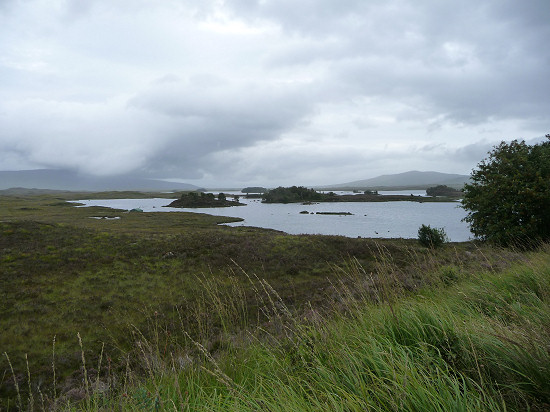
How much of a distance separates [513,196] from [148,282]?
79.7ft

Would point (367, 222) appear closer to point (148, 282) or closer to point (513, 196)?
point (513, 196)

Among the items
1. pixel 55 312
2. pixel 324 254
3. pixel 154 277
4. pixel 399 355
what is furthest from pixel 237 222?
pixel 399 355

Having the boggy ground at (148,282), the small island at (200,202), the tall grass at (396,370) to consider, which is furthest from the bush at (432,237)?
Answer: the small island at (200,202)

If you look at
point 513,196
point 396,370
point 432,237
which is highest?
point 513,196

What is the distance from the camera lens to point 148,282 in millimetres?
18578

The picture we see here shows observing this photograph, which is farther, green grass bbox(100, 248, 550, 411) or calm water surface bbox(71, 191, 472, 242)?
calm water surface bbox(71, 191, 472, 242)

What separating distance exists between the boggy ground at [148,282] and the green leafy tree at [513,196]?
2341 millimetres

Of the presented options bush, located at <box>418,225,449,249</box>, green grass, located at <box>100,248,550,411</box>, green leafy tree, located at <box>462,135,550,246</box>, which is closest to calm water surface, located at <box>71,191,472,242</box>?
→ bush, located at <box>418,225,449,249</box>

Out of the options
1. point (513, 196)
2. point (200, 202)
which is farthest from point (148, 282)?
point (200, 202)

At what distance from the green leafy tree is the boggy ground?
2.34 m

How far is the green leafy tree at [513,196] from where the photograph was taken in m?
18.3

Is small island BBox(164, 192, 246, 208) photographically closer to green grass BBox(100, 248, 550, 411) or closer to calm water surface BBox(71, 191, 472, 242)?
calm water surface BBox(71, 191, 472, 242)

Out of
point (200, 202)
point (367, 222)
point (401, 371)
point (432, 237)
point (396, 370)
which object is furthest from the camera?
point (200, 202)

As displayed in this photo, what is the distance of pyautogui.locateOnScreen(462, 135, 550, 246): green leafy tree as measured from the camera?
60.1ft
